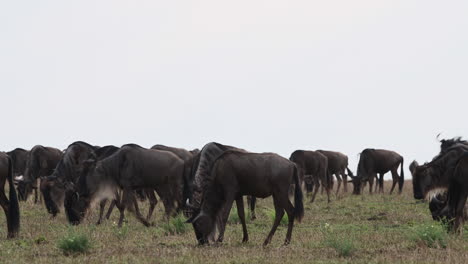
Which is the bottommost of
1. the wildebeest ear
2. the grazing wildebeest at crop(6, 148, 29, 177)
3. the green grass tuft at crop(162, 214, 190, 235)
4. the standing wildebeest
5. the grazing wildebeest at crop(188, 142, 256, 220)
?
the standing wildebeest

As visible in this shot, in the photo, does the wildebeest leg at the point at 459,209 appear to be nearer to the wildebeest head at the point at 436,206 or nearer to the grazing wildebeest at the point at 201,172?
the wildebeest head at the point at 436,206

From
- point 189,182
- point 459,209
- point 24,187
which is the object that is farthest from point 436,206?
point 24,187

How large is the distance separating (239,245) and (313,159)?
17.8m

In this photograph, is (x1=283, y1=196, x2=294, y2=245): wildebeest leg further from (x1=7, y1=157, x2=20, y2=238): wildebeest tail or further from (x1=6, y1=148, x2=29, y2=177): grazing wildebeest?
(x1=6, y1=148, x2=29, y2=177): grazing wildebeest

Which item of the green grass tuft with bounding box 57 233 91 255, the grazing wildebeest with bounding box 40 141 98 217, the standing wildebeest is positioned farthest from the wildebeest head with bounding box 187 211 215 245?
the standing wildebeest

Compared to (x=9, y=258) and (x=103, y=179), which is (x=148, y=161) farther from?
(x=9, y=258)

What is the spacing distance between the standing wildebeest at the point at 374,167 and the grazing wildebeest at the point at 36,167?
14958mm

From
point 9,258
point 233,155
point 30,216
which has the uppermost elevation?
point 233,155

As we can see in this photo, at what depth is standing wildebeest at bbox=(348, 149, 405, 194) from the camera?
114 ft

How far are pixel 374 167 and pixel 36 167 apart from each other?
662 inches

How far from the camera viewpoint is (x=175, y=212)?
61.5 feet

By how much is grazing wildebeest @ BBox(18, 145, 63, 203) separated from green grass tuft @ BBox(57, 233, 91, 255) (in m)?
16.0

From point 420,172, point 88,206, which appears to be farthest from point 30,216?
point 420,172

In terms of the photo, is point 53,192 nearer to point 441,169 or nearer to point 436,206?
point 436,206
